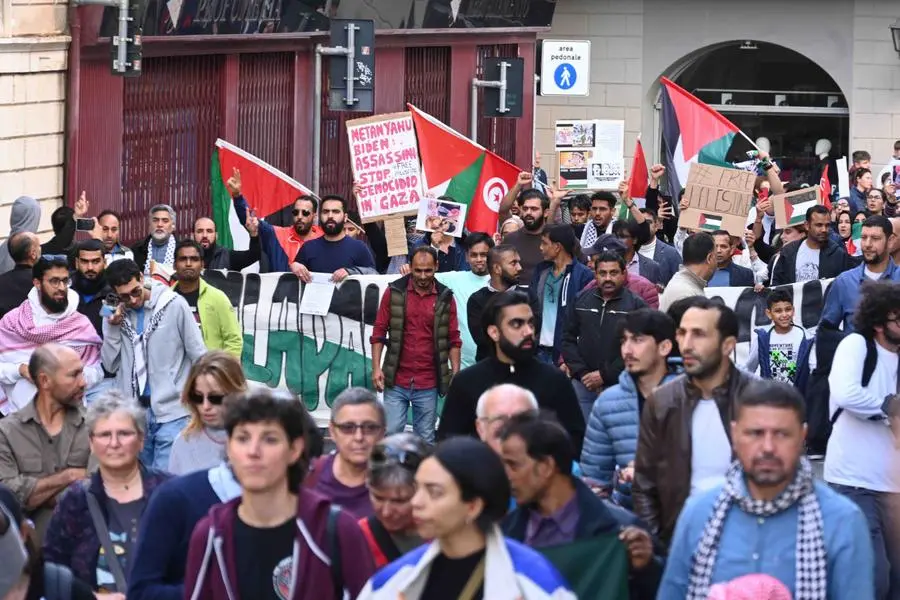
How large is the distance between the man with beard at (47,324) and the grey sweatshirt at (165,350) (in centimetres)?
14

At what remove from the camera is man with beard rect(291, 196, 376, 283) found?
1416cm

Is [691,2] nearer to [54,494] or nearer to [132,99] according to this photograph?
[132,99]

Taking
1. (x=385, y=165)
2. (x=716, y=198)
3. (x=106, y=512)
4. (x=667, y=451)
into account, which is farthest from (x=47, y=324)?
(x=716, y=198)

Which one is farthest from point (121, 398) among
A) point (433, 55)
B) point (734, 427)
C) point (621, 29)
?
point (621, 29)

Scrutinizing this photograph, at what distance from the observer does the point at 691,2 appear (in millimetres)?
31266

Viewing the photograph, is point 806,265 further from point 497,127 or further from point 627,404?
point 497,127

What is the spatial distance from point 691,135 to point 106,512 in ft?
46.4

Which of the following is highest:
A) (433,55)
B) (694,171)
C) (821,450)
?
(433,55)

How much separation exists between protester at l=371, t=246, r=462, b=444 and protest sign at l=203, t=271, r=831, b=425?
1.76 m

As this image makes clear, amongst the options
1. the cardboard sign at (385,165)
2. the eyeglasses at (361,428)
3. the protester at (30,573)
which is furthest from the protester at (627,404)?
the cardboard sign at (385,165)

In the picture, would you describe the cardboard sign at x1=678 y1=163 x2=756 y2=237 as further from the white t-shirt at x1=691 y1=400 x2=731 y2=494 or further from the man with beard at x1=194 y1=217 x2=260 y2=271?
the white t-shirt at x1=691 y1=400 x2=731 y2=494

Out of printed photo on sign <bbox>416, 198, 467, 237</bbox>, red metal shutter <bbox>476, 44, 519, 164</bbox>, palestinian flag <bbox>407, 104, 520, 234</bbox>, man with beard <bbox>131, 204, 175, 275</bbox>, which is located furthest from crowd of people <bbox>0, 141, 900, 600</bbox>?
red metal shutter <bbox>476, 44, 519, 164</bbox>

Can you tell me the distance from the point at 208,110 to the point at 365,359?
6299 mm

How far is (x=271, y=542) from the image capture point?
215 inches
